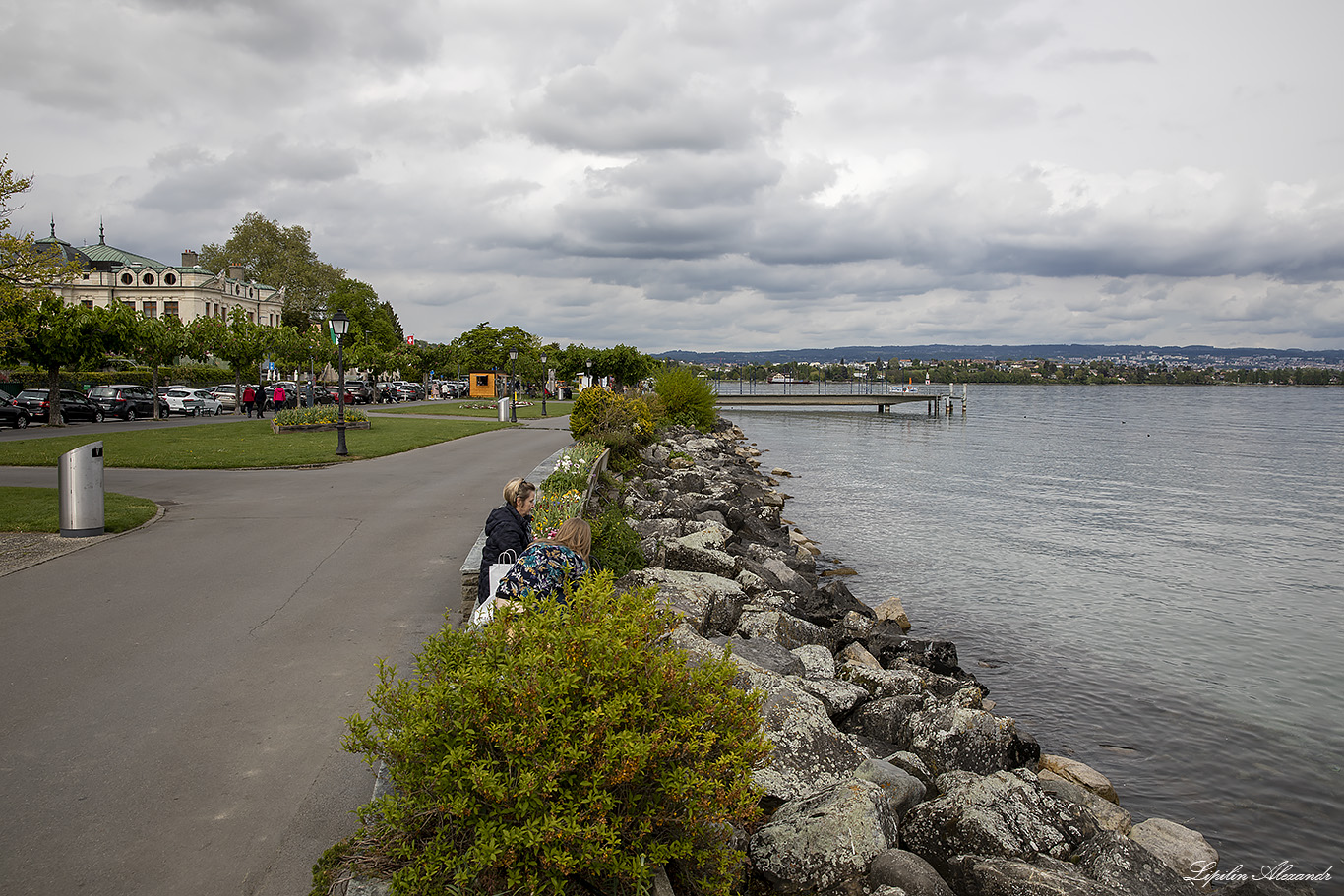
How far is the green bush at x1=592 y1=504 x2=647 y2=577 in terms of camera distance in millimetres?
8812

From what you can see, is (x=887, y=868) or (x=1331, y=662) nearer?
(x=887, y=868)

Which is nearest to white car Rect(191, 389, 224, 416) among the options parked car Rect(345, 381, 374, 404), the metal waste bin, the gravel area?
parked car Rect(345, 381, 374, 404)

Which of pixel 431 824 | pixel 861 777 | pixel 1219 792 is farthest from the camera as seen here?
pixel 1219 792

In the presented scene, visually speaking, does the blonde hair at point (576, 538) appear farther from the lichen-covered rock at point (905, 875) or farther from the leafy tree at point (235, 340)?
the leafy tree at point (235, 340)

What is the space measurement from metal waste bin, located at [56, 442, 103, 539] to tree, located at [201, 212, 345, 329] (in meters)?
100

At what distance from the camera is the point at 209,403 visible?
48.2 m

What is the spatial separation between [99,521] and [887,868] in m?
12.4

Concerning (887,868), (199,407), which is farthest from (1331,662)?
(199,407)

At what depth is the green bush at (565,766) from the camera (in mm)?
3428

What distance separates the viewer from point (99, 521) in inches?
495

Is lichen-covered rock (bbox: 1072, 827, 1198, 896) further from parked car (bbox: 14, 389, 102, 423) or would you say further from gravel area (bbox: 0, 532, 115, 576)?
parked car (bbox: 14, 389, 102, 423)

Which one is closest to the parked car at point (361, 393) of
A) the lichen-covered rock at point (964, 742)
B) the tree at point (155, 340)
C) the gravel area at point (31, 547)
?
the tree at point (155, 340)

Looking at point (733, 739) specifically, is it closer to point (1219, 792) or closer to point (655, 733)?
point (655, 733)

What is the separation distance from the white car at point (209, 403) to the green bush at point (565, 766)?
49.7 meters
